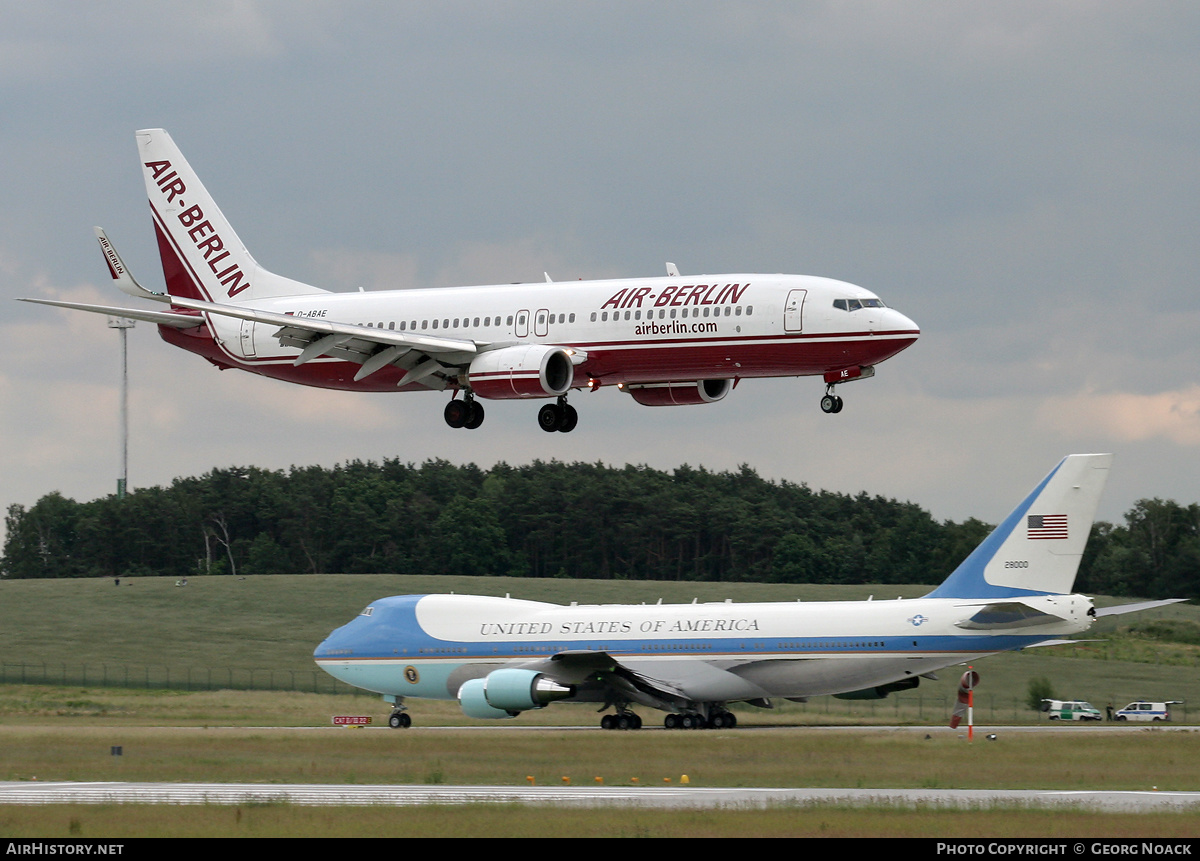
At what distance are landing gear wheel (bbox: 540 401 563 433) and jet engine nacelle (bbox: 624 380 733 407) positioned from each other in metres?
2.25

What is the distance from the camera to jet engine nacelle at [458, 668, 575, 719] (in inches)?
2461

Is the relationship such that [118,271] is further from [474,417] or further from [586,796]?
[586,796]

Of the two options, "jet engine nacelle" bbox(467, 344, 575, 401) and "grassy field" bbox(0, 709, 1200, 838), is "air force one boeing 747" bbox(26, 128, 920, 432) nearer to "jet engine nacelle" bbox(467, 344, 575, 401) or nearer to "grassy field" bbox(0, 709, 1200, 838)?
"jet engine nacelle" bbox(467, 344, 575, 401)

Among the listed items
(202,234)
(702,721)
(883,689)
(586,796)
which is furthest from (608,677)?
(586,796)

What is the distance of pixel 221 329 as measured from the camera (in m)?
60.0

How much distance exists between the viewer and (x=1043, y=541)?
202 feet

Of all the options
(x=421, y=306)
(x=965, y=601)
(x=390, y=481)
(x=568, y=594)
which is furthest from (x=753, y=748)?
(x=390, y=481)

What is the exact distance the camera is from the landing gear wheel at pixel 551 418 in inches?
2080

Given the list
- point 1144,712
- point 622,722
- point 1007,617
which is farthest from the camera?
point 1144,712

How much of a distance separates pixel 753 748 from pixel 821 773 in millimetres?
7219

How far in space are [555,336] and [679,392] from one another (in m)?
4.16

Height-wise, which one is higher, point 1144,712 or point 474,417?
point 474,417

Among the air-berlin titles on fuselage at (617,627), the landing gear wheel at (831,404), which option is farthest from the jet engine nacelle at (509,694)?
the landing gear wheel at (831,404)

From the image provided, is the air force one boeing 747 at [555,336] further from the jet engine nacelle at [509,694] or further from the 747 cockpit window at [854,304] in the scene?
the jet engine nacelle at [509,694]
